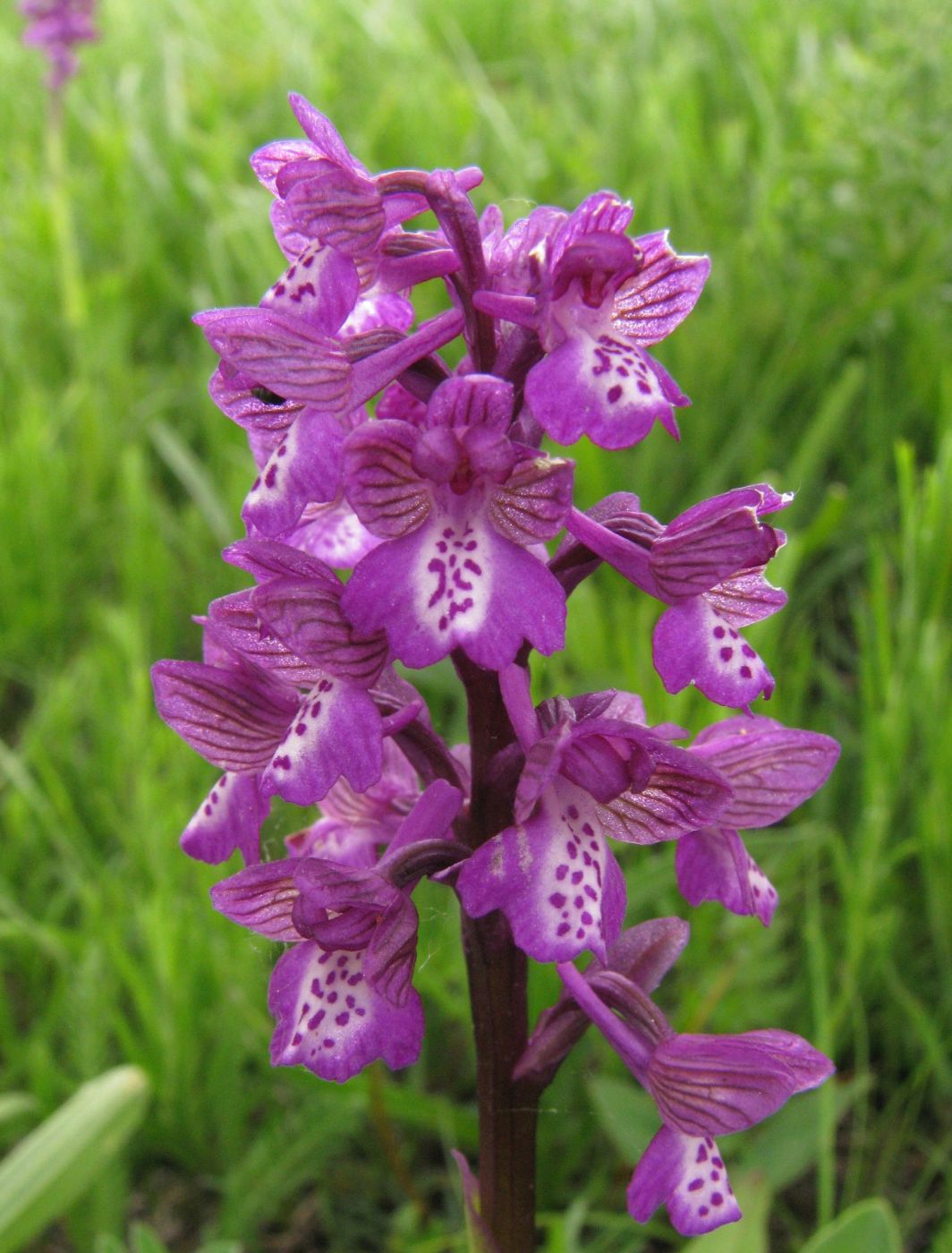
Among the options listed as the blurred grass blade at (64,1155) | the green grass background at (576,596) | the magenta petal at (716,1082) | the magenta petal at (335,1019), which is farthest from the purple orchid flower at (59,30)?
the magenta petal at (716,1082)

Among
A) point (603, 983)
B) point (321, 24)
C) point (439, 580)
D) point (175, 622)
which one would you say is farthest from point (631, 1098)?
point (321, 24)

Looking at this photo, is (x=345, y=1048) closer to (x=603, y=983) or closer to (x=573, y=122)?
(x=603, y=983)

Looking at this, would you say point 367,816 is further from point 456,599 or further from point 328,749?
point 456,599

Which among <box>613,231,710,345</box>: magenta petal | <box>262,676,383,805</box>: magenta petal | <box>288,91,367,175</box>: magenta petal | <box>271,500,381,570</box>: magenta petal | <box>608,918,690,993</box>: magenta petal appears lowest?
<box>608,918,690,993</box>: magenta petal

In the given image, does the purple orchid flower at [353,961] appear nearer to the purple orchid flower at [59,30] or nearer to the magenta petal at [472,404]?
the magenta petal at [472,404]

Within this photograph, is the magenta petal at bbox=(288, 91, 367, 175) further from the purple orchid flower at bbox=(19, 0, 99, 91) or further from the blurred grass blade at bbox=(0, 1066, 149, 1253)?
the purple orchid flower at bbox=(19, 0, 99, 91)

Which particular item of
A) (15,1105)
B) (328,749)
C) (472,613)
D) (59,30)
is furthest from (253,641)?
(59,30)

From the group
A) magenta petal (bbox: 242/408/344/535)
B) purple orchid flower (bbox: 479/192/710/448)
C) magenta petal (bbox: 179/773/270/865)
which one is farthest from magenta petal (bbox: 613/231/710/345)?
magenta petal (bbox: 179/773/270/865)

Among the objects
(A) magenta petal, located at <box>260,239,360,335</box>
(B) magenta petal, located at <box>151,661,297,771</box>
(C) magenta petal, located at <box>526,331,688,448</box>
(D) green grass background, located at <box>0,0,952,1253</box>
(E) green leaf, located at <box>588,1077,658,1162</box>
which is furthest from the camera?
(D) green grass background, located at <box>0,0,952,1253</box>
